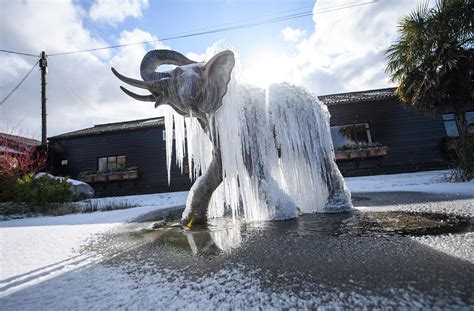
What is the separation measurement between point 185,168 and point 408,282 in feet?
44.3

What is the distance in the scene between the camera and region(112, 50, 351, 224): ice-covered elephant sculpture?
9.82 feet

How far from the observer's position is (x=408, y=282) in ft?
3.30

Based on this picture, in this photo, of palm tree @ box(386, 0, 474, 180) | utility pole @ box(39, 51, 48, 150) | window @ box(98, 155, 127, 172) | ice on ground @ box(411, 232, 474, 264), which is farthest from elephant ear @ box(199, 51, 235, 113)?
utility pole @ box(39, 51, 48, 150)

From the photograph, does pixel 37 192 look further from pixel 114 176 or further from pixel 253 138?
pixel 253 138

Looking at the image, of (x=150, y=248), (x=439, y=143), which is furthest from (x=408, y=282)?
(x=439, y=143)

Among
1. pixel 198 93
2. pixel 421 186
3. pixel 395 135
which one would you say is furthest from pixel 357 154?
pixel 198 93

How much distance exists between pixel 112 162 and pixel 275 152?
591 inches

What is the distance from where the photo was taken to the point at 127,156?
14.9 m

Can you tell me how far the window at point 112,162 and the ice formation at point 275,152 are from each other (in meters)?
13.2

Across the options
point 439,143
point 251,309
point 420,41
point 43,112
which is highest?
point 43,112

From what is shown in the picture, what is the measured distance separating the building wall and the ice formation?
988cm

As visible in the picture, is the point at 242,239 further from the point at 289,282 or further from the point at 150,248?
the point at 289,282

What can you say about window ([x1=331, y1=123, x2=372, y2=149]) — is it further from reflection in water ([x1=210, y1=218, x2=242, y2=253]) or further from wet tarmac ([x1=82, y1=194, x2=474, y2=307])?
reflection in water ([x1=210, y1=218, x2=242, y2=253])

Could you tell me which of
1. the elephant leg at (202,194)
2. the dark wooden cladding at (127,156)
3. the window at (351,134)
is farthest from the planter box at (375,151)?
the elephant leg at (202,194)
